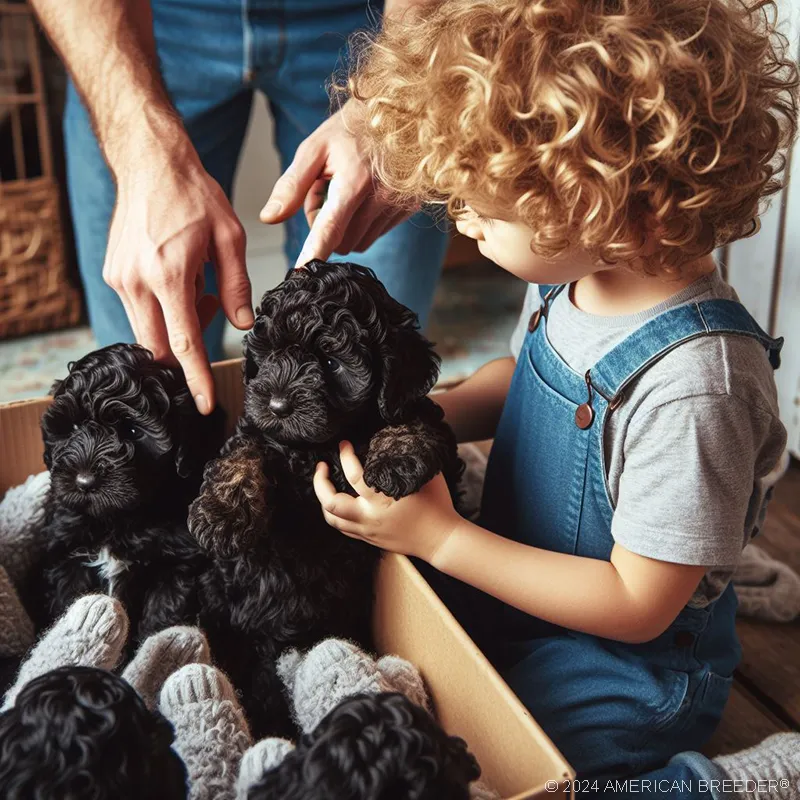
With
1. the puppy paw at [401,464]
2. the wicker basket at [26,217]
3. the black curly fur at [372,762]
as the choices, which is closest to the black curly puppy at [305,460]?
the puppy paw at [401,464]

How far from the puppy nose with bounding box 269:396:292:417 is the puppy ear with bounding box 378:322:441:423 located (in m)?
0.10

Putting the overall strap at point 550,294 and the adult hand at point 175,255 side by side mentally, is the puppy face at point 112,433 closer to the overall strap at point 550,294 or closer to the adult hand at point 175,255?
the adult hand at point 175,255

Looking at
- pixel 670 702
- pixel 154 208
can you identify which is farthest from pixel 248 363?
pixel 670 702

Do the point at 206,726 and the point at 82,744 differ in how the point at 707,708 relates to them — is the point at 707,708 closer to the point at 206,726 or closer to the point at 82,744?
the point at 206,726

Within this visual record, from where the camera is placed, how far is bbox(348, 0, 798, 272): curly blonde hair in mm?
836

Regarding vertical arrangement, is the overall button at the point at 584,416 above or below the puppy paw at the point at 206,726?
above

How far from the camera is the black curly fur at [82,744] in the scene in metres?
0.64

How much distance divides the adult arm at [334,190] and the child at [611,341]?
11 cm

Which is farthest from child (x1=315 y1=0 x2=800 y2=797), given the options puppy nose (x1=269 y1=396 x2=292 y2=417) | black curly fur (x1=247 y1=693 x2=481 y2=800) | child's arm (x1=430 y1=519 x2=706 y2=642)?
black curly fur (x1=247 y1=693 x2=481 y2=800)

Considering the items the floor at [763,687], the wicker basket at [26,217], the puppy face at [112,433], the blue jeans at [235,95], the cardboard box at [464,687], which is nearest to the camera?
the cardboard box at [464,687]

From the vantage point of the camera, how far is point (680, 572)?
0.99 m

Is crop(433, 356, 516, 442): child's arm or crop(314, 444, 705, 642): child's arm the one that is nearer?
crop(314, 444, 705, 642): child's arm

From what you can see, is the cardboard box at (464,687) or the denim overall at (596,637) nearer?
the cardboard box at (464,687)

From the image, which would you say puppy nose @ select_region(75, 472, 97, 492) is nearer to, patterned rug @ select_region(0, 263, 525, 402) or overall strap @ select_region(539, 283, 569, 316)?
overall strap @ select_region(539, 283, 569, 316)
